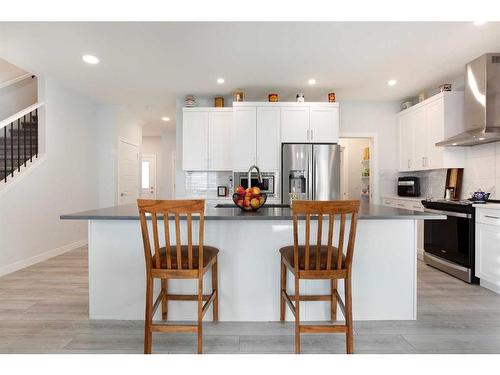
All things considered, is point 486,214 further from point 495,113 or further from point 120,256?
point 120,256

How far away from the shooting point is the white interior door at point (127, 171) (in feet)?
19.2

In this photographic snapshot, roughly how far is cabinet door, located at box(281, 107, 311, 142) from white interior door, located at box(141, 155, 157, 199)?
5.29m

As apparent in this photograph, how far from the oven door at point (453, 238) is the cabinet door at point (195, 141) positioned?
3417mm

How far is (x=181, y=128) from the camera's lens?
207 inches

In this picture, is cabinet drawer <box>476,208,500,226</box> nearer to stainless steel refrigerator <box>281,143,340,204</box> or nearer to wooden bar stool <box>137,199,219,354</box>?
stainless steel refrigerator <box>281,143,340,204</box>

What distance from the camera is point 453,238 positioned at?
3.54 metres

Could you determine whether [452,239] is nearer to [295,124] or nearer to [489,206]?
[489,206]

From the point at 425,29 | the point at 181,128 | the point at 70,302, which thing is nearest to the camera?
the point at 70,302

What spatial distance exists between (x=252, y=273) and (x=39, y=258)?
3451 mm

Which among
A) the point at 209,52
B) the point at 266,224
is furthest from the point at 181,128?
the point at 266,224

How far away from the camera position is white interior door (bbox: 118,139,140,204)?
585 centimetres

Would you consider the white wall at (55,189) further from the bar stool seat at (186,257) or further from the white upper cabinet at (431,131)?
the white upper cabinet at (431,131)
